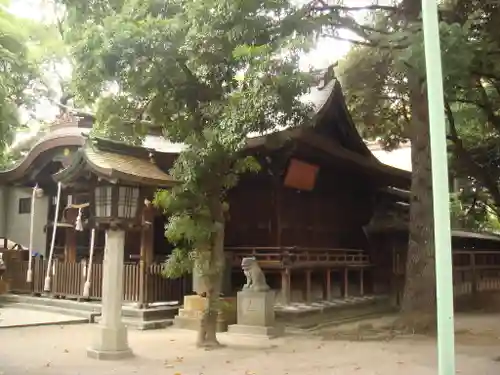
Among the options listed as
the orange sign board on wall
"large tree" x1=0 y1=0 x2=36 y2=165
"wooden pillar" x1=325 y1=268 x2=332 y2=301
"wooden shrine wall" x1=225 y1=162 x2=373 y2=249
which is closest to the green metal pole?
"large tree" x1=0 y1=0 x2=36 y2=165

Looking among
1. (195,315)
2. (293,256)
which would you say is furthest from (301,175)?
(195,315)

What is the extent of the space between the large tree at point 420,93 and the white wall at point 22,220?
10587mm

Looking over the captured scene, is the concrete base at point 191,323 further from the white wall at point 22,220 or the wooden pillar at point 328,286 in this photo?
the white wall at point 22,220

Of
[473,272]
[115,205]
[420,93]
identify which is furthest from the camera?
[473,272]

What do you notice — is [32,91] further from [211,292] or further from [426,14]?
[426,14]

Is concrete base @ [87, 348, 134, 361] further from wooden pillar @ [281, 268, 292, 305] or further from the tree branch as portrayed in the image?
the tree branch

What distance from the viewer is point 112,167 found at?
10.9 meters

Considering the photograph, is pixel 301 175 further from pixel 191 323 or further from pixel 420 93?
pixel 191 323

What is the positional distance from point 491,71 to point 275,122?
510cm

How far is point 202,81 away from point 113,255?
11.4 ft

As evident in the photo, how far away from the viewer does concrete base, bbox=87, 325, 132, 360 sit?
30.5 ft

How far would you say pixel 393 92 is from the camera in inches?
744

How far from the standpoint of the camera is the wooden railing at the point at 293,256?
14352mm

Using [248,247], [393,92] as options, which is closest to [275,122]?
[248,247]
